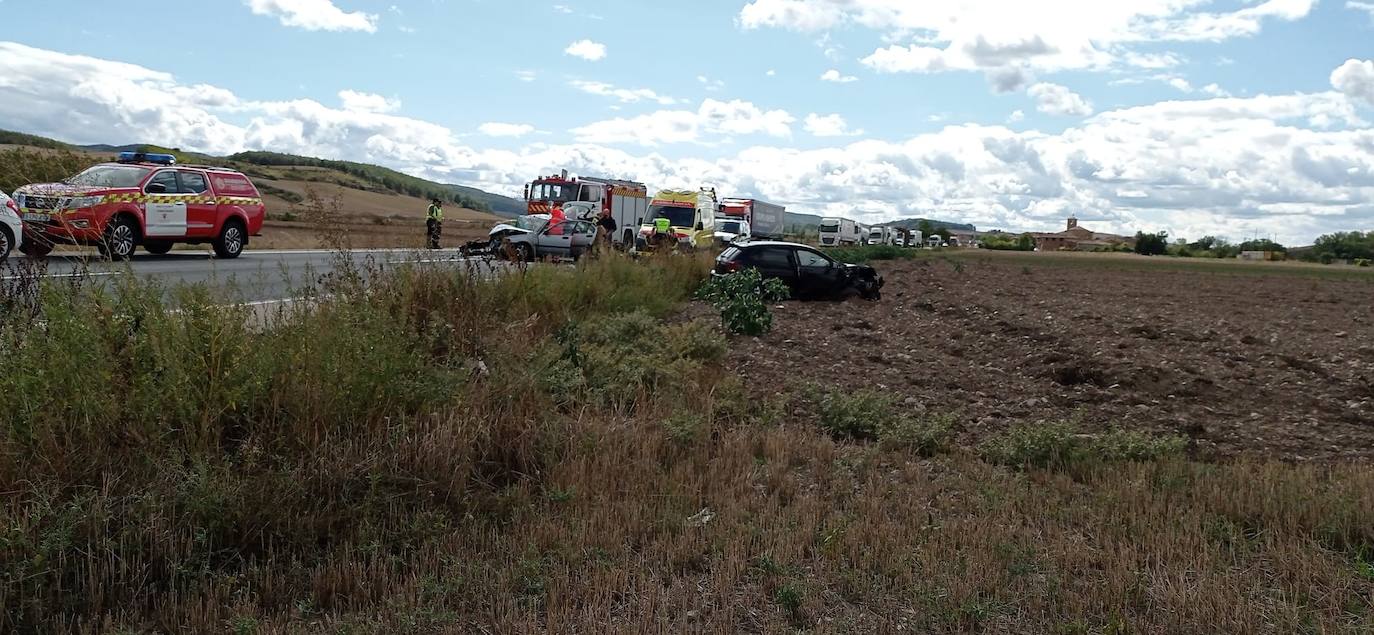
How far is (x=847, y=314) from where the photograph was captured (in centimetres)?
1680

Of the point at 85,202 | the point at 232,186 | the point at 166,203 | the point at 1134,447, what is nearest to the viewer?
the point at 1134,447

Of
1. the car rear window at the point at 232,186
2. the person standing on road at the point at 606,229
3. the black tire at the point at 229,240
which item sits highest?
the car rear window at the point at 232,186

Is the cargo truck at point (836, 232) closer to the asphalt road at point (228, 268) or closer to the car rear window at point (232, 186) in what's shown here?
the car rear window at point (232, 186)

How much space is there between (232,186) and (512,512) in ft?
62.4

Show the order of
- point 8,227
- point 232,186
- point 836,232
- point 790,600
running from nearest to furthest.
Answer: point 790,600 < point 8,227 < point 232,186 < point 836,232

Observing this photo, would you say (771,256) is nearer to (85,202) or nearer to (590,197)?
(85,202)

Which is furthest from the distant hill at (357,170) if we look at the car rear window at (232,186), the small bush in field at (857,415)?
the small bush in field at (857,415)

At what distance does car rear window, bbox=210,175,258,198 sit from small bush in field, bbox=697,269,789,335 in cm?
1108

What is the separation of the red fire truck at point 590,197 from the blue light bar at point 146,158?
644 inches

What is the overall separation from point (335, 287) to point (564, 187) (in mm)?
30386

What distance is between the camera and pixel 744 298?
544 inches

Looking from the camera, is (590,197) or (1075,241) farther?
(1075,241)

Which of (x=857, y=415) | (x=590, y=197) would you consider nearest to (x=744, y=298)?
(x=857, y=415)

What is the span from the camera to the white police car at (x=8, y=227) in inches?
599
